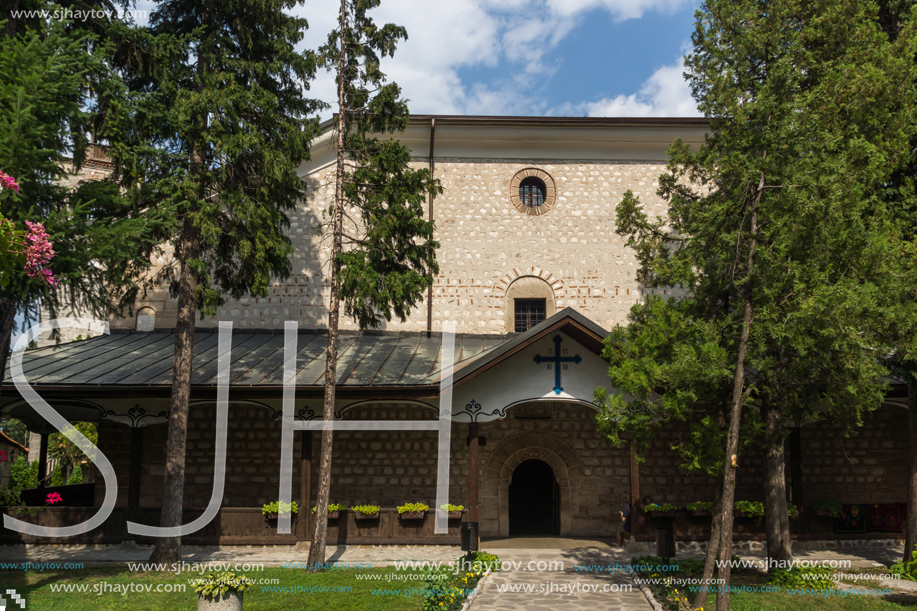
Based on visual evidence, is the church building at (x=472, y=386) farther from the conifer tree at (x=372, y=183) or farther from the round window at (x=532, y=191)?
the conifer tree at (x=372, y=183)

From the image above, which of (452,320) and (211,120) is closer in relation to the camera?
(211,120)

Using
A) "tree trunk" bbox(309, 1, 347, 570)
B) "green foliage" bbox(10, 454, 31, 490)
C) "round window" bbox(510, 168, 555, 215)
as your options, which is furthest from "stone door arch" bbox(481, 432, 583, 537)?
"green foliage" bbox(10, 454, 31, 490)

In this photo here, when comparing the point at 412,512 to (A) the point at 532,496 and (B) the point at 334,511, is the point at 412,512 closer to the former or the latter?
(B) the point at 334,511

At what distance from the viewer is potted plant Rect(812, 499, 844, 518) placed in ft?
40.4

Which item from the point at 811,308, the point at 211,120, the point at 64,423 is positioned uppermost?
the point at 211,120

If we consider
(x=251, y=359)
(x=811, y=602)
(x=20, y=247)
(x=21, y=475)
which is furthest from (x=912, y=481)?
(x=21, y=475)

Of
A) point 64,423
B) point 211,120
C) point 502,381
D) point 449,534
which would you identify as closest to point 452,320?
point 502,381

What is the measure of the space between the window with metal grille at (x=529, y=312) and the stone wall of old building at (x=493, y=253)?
335mm

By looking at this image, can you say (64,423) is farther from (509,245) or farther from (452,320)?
(509,245)

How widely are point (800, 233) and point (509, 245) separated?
863 cm

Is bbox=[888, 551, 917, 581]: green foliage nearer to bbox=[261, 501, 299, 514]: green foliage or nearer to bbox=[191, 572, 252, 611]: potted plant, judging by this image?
bbox=[191, 572, 252, 611]: potted plant

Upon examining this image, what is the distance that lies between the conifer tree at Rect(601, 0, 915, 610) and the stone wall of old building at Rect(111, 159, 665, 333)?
5643 millimetres

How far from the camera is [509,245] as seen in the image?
52.1 feet

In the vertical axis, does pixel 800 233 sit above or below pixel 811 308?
above
